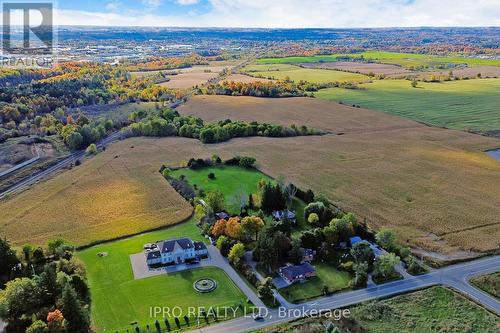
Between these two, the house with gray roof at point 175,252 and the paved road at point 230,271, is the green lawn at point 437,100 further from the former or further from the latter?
the house with gray roof at point 175,252

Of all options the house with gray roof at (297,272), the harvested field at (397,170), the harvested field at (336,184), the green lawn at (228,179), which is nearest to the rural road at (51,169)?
the harvested field at (336,184)

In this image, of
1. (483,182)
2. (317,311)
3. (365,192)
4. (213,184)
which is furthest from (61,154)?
(483,182)

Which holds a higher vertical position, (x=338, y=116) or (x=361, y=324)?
(x=338, y=116)

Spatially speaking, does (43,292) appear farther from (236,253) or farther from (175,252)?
(236,253)

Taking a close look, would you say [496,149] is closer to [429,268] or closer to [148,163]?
[429,268]

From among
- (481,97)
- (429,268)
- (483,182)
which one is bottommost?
(429,268)

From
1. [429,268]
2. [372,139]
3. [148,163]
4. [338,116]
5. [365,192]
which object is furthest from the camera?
[338,116]

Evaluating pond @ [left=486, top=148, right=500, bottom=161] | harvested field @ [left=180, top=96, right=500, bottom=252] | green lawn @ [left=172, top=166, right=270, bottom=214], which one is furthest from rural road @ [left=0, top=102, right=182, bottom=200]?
pond @ [left=486, top=148, right=500, bottom=161]
